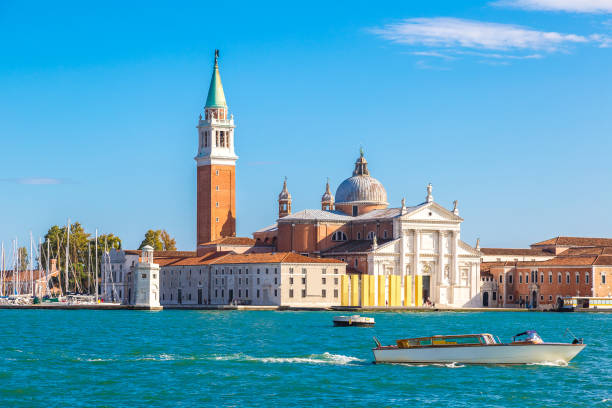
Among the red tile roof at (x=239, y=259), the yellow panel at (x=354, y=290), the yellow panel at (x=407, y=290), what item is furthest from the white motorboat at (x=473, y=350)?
the yellow panel at (x=407, y=290)

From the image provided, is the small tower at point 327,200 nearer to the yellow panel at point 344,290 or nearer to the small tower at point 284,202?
the small tower at point 284,202

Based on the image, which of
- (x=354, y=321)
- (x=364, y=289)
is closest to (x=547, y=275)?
(x=364, y=289)

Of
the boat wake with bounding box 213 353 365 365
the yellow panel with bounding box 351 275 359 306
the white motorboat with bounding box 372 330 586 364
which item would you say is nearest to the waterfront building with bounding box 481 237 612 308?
the yellow panel with bounding box 351 275 359 306


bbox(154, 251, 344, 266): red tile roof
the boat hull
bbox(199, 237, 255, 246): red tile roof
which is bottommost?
the boat hull

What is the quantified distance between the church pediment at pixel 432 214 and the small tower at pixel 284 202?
16763mm

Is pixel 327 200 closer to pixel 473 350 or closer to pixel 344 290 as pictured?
pixel 344 290

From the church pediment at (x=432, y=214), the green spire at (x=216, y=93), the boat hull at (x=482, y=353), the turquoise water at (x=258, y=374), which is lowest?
the turquoise water at (x=258, y=374)

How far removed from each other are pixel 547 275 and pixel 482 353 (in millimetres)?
61219

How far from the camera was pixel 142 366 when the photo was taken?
3869cm

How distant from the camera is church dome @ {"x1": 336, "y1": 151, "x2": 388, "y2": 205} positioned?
102 meters

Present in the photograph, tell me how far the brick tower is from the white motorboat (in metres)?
64.9

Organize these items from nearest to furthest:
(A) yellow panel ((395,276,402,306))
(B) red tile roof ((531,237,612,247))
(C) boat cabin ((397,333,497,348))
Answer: (C) boat cabin ((397,333,497,348)) < (A) yellow panel ((395,276,402,306)) < (B) red tile roof ((531,237,612,247))

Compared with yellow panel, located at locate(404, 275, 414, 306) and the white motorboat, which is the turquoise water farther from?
yellow panel, located at locate(404, 275, 414, 306)

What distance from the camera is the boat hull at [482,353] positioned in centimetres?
3681
